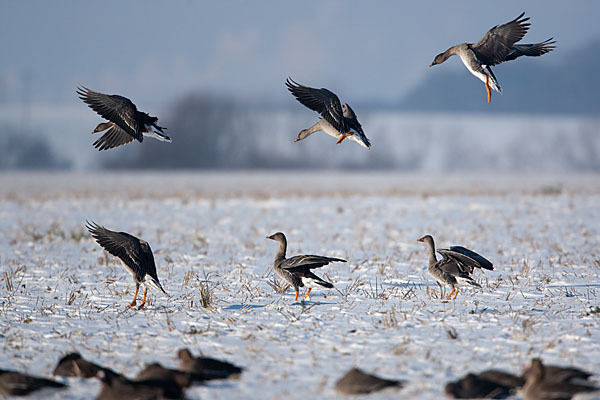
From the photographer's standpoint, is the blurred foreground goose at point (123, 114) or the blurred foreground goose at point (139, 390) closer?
the blurred foreground goose at point (139, 390)

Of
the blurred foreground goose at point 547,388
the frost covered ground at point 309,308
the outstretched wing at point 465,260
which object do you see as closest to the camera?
the blurred foreground goose at point 547,388

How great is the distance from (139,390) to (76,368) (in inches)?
35.6

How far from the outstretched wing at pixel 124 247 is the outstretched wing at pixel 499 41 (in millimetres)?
5673

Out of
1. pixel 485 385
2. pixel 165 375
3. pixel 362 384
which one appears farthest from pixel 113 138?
pixel 485 385

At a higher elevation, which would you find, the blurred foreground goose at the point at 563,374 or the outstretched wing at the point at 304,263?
the outstretched wing at the point at 304,263

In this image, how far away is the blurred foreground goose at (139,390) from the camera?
535cm

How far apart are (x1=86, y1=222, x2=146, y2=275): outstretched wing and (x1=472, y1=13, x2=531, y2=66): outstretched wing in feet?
18.6

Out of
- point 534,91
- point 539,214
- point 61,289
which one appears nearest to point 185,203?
point 539,214

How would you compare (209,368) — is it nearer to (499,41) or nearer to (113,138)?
(113,138)

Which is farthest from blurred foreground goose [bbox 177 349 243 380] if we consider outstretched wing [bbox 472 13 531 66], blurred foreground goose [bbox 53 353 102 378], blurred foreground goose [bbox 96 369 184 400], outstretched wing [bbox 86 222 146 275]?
outstretched wing [bbox 472 13 531 66]

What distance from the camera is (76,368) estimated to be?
5938 mm

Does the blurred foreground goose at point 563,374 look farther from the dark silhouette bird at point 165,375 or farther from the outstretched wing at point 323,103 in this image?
the outstretched wing at point 323,103

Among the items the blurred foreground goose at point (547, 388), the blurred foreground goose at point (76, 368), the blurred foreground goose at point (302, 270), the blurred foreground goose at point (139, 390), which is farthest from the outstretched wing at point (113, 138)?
the blurred foreground goose at point (547, 388)

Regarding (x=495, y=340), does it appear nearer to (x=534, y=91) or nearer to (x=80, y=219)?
(x=80, y=219)
